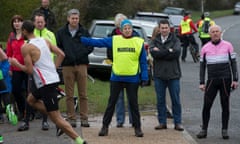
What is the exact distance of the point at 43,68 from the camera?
8.72 meters

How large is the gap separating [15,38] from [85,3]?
15777 millimetres

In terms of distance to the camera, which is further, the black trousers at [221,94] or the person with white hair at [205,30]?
the person with white hair at [205,30]

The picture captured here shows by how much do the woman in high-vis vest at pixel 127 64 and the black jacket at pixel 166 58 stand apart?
548 millimetres

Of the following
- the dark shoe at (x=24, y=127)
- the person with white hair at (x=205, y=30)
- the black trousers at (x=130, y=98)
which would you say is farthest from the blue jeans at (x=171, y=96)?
the person with white hair at (x=205, y=30)

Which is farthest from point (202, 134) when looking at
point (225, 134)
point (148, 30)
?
point (148, 30)

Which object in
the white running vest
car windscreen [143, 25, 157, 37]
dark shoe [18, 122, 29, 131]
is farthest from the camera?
car windscreen [143, 25, 157, 37]

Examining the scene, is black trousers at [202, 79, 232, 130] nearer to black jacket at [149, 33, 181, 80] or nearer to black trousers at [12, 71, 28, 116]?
black jacket at [149, 33, 181, 80]

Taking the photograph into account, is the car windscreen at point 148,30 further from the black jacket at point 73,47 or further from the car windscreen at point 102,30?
the black jacket at point 73,47

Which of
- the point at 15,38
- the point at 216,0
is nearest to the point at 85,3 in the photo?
the point at 15,38

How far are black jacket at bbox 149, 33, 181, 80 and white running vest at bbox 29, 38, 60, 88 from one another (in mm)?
2163

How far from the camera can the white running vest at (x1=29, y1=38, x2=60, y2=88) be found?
28.6ft

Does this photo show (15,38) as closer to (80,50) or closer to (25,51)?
(80,50)

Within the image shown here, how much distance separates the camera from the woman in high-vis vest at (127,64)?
9.64 m

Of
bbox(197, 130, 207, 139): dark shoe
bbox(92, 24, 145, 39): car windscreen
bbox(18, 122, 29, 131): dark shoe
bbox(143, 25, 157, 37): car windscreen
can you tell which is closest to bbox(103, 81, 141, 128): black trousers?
bbox(197, 130, 207, 139): dark shoe
